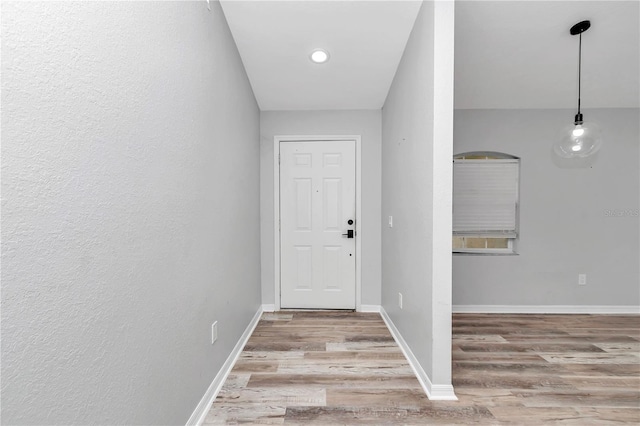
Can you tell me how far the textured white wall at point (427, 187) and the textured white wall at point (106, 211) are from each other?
1.39 m

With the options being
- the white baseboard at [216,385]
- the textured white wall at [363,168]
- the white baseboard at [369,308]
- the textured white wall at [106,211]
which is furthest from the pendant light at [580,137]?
the white baseboard at [216,385]

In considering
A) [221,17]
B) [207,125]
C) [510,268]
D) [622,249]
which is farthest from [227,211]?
[622,249]

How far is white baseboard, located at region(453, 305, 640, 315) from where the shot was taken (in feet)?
11.3

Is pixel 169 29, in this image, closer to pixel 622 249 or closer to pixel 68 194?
pixel 68 194

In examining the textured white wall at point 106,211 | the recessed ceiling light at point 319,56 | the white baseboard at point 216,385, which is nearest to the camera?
the textured white wall at point 106,211

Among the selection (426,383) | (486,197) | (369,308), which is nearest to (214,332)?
(426,383)

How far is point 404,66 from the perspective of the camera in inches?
98.9

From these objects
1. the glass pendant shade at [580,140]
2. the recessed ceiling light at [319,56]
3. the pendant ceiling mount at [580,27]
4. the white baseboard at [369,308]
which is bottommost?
the white baseboard at [369,308]

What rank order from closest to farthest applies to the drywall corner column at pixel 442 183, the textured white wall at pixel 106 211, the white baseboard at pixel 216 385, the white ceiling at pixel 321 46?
the textured white wall at pixel 106 211, the white baseboard at pixel 216 385, the drywall corner column at pixel 442 183, the white ceiling at pixel 321 46

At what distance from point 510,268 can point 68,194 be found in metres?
4.00

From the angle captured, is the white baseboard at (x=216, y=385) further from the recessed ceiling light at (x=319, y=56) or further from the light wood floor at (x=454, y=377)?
the recessed ceiling light at (x=319, y=56)

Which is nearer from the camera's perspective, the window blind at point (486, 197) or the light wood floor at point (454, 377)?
the light wood floor at point (454, 377)

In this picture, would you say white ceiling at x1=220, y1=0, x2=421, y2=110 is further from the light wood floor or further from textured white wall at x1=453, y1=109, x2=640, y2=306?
the light wood floor

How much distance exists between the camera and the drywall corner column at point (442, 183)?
1.82m
